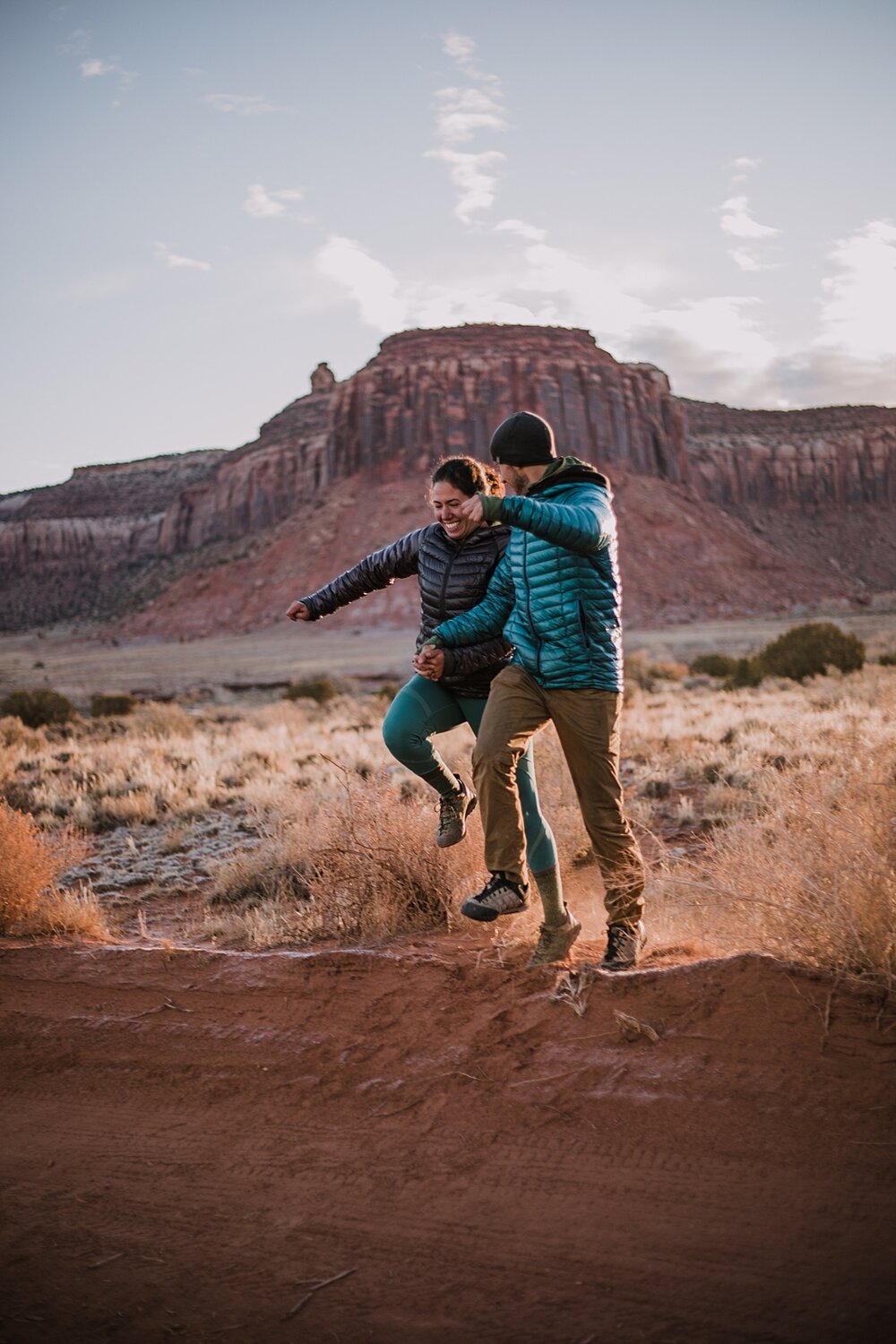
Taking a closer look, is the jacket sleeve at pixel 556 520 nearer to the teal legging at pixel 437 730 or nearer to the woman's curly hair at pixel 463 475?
the woman's curly hair at pixel 463 475

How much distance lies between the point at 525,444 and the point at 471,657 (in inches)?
35.6

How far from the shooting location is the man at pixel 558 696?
342 cm

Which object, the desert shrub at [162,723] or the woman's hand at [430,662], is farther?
the desert shrub at [162,723]

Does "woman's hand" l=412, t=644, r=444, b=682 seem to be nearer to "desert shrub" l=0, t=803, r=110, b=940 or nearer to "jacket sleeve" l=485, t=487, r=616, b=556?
"jacket sleeve" l=485, t=487, r=616, b=556

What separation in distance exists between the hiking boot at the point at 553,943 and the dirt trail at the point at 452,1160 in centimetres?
8

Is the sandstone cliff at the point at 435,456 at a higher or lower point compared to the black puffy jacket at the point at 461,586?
higher

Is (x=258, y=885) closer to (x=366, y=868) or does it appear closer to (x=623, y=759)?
(x=366, y=868)

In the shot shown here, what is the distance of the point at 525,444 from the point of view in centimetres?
355

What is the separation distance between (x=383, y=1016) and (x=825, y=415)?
11895cm

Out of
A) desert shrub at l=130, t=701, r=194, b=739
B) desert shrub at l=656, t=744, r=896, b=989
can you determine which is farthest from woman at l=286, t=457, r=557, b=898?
desert shrub at l=130, t=701, r=194, b=739

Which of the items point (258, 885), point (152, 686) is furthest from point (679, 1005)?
point (152, 686)

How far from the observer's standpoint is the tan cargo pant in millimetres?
3441

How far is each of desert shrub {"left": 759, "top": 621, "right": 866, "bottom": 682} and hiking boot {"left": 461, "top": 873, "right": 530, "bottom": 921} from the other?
16028mm

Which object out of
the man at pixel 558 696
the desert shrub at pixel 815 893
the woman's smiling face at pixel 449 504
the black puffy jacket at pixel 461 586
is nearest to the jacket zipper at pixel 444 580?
the black puffy jacket at pixel 461 586
